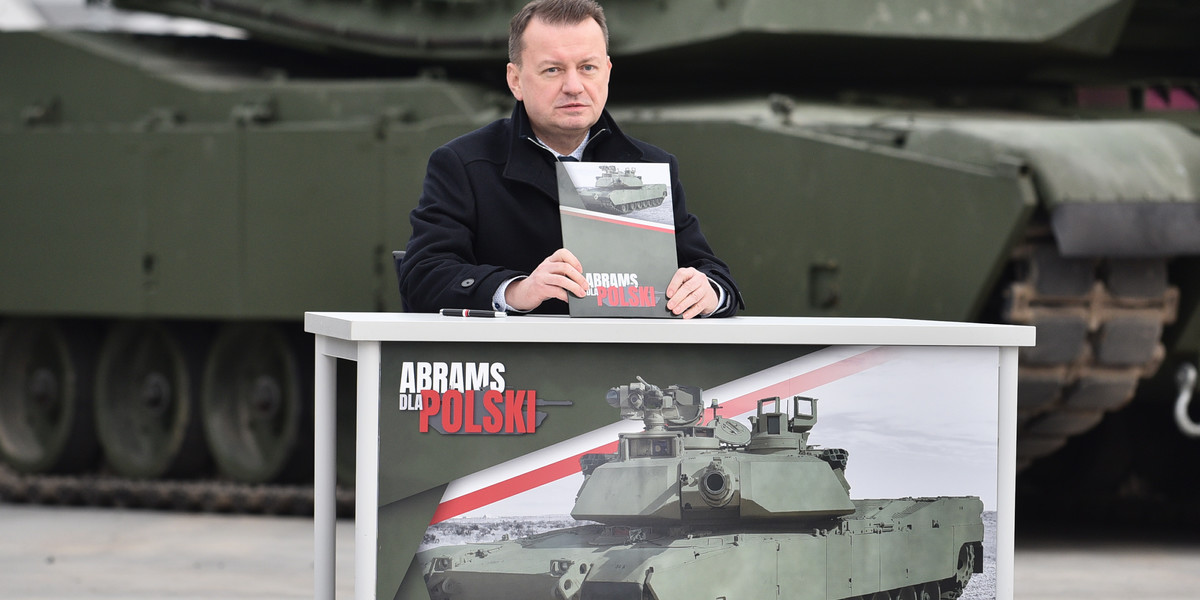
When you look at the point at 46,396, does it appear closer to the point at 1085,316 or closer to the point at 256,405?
the point at 256,405

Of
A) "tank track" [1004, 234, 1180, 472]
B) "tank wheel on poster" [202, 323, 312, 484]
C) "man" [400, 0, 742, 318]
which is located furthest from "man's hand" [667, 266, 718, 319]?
"tank wheel on poster" [202, 323, 312, 484]

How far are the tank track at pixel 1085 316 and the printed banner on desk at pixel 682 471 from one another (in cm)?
494

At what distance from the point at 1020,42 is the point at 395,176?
3.32 meters

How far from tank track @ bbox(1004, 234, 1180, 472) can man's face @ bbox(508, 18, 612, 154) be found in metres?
4.83

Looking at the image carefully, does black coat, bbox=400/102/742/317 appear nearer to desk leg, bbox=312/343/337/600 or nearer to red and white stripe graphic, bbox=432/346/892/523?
desk leg, bbox=312/343/337/600

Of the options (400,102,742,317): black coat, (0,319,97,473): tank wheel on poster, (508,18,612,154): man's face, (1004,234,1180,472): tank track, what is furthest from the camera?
(0,319,97,473): tank wheel on poster

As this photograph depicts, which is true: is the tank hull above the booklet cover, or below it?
below

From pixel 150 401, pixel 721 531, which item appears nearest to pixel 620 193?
pixel 721 531

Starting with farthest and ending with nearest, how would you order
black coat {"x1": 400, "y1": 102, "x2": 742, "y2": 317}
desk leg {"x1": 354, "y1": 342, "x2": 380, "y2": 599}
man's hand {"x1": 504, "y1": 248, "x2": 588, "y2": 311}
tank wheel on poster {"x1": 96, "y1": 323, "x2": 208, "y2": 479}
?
tank wheel on poster {"x1": 96, "y1": 323, "x2": 208, "y2": 479}
black coat {"x1": 400, "y1": 102, "x2": 742, "y2": 317}
man's hand {"x1": 504, "y1": 248, "x2": 588, "y2": 311}
desk leg {"x1": 354, "y1": 342, "x2": 380, "y2": 599}

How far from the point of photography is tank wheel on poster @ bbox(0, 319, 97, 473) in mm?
11102

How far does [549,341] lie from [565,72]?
2.25 ft

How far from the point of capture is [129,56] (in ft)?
35.8

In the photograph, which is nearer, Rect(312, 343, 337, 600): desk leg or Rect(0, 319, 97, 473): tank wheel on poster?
Rect(312, 343, 337, 600): desk leg

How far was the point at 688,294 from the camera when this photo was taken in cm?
332
